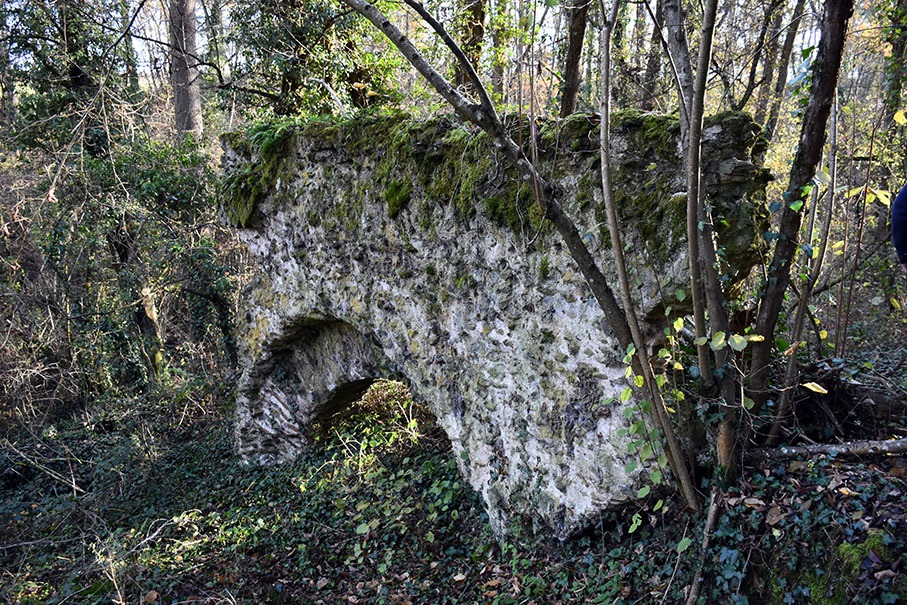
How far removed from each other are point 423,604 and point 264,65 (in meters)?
8.11

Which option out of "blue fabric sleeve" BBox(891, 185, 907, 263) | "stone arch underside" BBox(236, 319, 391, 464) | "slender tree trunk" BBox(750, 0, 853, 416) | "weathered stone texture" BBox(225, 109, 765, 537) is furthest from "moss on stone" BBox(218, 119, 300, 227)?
"blue fabric sleeve" BBox(891, 185, 907, 263)

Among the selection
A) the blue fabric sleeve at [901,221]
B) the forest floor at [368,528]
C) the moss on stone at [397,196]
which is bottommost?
the forest floor at [368,528]

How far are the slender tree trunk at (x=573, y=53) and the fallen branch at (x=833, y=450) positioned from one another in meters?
3.83

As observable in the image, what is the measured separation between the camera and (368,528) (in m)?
5.59

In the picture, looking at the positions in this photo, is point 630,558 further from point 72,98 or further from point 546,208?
point 72,98

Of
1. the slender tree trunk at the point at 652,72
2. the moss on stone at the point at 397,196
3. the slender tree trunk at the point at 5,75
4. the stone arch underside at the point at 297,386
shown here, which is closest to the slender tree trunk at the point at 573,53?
the slender tree trunk at the point at 652,72

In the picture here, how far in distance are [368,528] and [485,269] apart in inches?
115

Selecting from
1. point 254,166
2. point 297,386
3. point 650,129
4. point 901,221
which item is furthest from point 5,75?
point 901,221

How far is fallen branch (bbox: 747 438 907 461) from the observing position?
117 inches

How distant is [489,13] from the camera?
27.3 ft

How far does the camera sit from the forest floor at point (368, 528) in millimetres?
2902

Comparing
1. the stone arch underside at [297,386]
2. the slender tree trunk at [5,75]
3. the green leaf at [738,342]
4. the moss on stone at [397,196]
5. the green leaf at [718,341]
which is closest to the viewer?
the green leaf at [738,342]

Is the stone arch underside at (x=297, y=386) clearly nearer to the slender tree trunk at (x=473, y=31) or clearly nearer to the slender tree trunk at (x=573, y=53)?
the slender tree trunk at (x=573, y=53)

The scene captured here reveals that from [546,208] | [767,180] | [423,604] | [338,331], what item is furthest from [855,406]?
[338,331]
